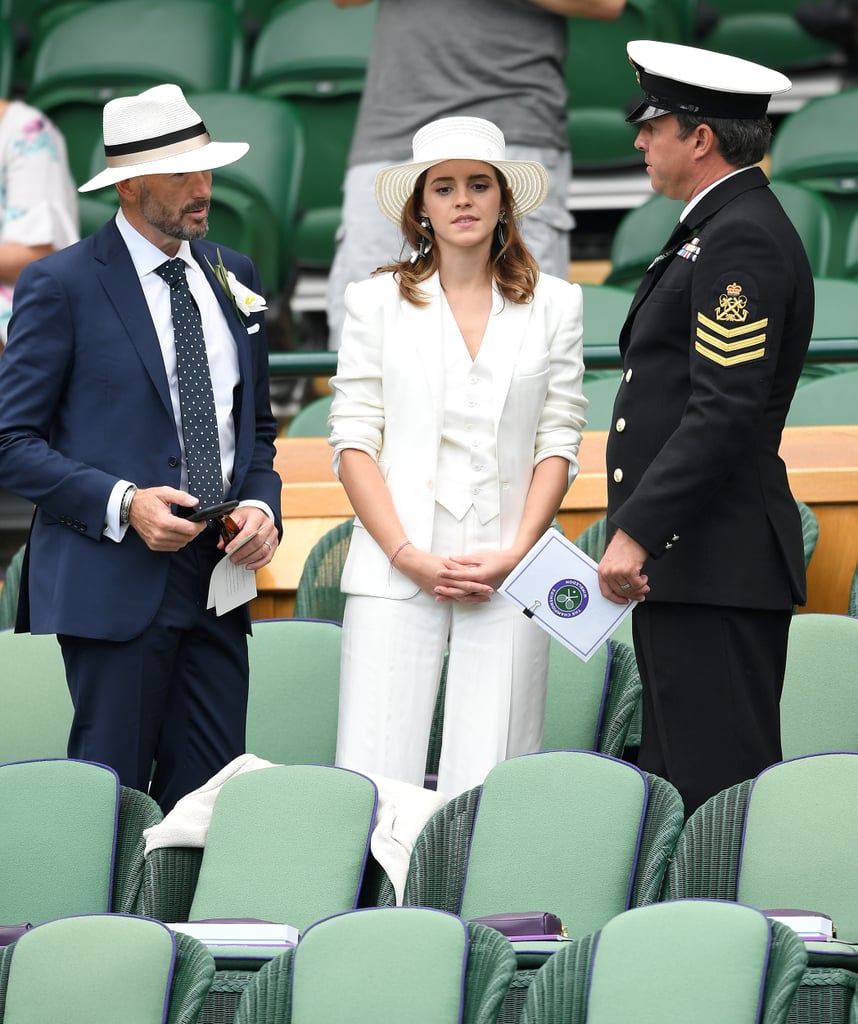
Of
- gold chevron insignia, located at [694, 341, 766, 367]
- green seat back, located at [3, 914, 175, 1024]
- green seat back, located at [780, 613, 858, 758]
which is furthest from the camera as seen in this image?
green seat back, located at [780, 613, 858, 758]

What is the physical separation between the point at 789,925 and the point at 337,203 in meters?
4.29

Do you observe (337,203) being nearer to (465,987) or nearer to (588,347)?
(588,347)

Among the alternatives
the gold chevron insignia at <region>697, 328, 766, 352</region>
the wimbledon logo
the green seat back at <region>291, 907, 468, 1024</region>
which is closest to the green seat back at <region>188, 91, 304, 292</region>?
the wimbledon logo

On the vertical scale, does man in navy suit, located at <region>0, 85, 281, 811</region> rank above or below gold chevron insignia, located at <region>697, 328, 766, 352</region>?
below

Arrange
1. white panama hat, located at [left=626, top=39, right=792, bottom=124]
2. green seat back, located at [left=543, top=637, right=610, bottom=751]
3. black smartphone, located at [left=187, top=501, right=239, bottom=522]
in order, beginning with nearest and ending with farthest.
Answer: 1. white panama hat, located at [left=626, top=39, right=792, bottom=124]
2. black smartphone, located at [left=187, top=501, right=239, bottom=522]
3. green seat back, located at [left=543, top=637, right=610, bottom=751]

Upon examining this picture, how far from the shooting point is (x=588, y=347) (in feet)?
15.0

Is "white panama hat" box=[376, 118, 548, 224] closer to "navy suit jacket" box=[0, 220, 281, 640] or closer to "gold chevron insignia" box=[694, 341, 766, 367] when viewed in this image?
"navy suit jacket" box=[0, 220, 281, 640]

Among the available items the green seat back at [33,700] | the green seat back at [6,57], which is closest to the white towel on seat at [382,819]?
the green seat back at [33,700]

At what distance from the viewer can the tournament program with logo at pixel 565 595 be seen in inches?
118

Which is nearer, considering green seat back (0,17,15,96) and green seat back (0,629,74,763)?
green seat back (0,629,74,763)

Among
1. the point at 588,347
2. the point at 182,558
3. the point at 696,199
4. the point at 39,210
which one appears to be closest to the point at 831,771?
the point at 696,199

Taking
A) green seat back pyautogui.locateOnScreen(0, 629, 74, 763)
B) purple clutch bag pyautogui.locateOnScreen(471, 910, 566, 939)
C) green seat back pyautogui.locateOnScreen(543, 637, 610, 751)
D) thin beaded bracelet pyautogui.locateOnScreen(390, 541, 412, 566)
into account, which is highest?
thin beaded bracelet pyautogui.locateOnScreen(390, 541, 412, 566)

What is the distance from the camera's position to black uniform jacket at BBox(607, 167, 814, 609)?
288 centimetres

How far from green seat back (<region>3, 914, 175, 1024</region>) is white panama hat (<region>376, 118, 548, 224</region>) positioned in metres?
1.44
